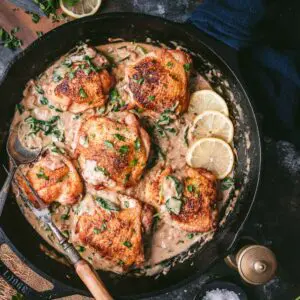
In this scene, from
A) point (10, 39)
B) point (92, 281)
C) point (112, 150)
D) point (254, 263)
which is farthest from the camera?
point (10, 39)

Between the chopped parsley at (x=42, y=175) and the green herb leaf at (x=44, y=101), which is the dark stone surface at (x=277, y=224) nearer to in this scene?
the chopped parsley at (x=42, y=175)

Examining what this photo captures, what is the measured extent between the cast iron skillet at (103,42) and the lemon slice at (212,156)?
234 mm

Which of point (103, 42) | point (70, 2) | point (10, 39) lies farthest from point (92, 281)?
point (70, 2)

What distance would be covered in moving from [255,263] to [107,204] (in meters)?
1.46

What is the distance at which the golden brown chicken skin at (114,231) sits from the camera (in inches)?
164

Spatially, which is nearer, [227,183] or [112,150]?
[112,150]

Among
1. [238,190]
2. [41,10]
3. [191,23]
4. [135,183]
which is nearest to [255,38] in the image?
[191,23]

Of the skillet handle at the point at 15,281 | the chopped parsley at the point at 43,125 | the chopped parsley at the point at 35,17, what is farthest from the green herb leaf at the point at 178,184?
the chopped parsley at the point at 35,17

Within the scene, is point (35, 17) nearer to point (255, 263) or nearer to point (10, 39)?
point (10, 39)

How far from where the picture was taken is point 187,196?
13.9 feet

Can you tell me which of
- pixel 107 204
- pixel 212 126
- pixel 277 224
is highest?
pixel 212 126

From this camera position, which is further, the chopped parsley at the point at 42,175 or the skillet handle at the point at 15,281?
the skillet handle at the point at 15,281

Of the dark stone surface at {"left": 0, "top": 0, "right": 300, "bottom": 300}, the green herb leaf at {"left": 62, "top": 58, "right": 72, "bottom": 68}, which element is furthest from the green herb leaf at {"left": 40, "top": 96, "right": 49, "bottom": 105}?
the dark stone surface at {"left": 0, "top": 0, "right": 300, "bottom": 300}

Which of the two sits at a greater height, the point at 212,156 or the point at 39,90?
the point at 39,90
